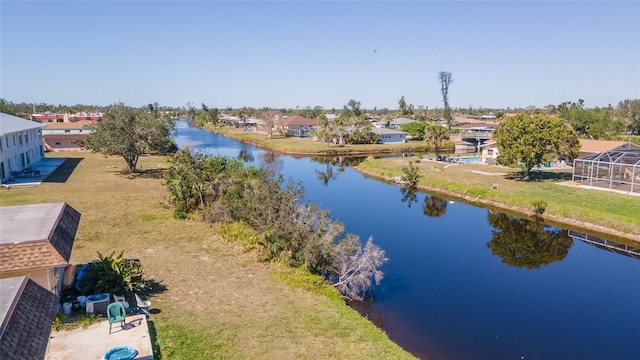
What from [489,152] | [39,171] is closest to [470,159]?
[489,152]

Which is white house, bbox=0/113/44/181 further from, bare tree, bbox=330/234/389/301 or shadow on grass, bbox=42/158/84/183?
bare tree, bbox=330/234/389/301

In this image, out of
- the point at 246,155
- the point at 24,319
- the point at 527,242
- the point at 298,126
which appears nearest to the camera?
the point at 24,319

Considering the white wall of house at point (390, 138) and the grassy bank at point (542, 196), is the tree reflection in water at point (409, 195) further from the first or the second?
the white wall of house at point (390, 138)

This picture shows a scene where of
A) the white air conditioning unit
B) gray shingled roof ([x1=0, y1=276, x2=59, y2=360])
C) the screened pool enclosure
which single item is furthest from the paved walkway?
the screened pool enclosure

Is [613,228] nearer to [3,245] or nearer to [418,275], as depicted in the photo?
[418,275]

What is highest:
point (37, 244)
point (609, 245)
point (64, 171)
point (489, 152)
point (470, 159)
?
point (37, 244)

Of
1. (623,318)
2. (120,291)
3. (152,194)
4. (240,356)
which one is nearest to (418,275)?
(623,318)

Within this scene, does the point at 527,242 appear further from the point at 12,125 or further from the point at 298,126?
the point at 298,126
